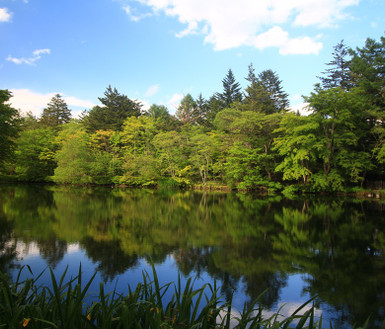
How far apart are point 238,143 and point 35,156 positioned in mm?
22558

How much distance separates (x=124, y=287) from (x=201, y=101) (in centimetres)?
3905

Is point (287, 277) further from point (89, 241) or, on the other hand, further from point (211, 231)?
point (89, 241)

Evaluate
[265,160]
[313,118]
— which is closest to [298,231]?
[313,118]

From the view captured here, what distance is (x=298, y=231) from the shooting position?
7777 millimetres

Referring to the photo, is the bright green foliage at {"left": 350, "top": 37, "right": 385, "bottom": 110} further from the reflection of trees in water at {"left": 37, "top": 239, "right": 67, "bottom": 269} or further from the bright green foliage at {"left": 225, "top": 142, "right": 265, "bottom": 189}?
the reflection of trees in water at {"left": 37, "top": 239, "right": 67, "bottom": 269}

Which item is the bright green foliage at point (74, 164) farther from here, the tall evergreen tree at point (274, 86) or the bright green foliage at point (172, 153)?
the tall evergreen tree at point (274, 86)

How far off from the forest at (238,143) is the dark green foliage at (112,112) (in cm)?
13

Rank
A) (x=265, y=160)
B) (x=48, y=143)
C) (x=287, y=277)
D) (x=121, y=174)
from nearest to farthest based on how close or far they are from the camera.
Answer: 1. (x=287, y=277)
2. (x=265, y=160)
3. (x=121, y=174)
4. (x=48, y=143)

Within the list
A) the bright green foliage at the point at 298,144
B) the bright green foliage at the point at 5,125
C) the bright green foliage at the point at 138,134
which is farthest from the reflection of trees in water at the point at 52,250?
the bright green foliage at the point at 138,134

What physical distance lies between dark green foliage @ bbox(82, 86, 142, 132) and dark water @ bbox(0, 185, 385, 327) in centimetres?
2290

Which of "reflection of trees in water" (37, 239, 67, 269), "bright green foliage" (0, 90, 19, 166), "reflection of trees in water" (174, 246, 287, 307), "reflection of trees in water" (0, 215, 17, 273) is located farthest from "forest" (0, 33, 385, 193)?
"reflection of trees in water" (174, 246, 287, 307)

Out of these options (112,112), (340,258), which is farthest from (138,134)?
(340,258)

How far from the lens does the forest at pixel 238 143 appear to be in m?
17.3

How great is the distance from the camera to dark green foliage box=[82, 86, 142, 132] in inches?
1254
